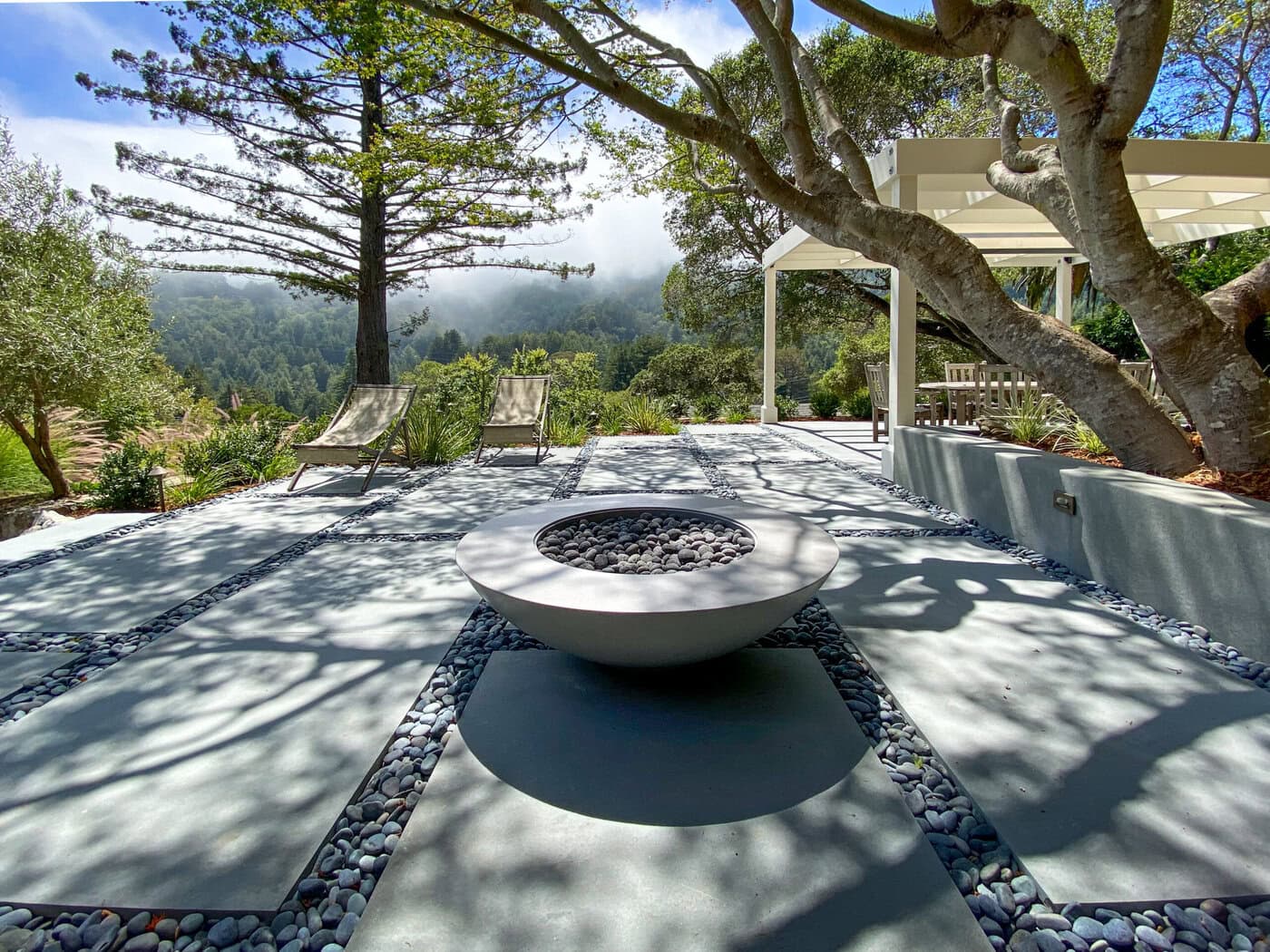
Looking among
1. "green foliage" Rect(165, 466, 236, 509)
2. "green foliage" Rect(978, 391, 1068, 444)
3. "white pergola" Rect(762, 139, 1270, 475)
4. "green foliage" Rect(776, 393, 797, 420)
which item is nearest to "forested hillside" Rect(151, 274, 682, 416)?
"green foliage" Rect(776, 393, 797, 420)

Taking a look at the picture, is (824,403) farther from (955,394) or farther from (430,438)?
(430,438)

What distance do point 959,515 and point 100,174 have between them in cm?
1056

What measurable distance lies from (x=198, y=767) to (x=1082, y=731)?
7.67 feet

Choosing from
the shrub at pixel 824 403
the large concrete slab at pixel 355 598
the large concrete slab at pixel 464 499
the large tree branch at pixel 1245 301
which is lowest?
the large concrete slab at pixel 355 598

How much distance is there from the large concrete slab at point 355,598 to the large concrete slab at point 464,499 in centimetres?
61

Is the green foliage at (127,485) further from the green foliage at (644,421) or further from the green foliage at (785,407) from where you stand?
the green foliage at (785,407)

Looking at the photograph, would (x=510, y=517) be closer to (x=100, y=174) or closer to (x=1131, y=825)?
(x=1131, y=825)

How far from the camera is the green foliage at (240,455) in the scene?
614cm

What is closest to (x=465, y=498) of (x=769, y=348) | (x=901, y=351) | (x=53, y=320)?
(x=901, y=351)

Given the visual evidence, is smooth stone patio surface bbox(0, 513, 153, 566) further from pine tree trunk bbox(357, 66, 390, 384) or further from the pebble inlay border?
the pebble inlay border

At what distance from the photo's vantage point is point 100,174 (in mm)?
8414

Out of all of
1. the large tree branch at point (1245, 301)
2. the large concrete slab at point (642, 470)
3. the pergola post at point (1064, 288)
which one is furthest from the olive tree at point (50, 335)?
the pergola post at point (1064, 288)

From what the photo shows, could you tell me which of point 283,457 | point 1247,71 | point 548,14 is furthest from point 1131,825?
point 1247,71

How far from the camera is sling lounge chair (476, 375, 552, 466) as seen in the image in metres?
6.84
